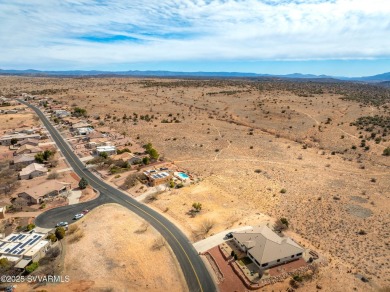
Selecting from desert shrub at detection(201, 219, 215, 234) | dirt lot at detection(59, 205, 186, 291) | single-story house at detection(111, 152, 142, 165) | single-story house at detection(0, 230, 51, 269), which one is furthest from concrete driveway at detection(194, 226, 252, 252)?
single-story house at detection(111, 152, 142, 165)

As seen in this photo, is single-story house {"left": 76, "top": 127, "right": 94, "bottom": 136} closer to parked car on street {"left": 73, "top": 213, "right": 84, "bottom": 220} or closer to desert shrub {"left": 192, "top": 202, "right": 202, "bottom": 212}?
parked car on street {"left": 73, "top": 213, "right": 84, "bottom": 220}

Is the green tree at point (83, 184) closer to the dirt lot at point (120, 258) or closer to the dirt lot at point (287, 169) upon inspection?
the dirt lot at point (120, 258)

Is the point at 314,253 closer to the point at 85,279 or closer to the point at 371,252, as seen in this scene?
the point at 371,252

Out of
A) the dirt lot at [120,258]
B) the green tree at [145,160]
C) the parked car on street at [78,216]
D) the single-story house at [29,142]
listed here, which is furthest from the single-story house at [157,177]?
the single-story house at [29,142]

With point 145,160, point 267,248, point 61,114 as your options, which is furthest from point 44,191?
point 61,114

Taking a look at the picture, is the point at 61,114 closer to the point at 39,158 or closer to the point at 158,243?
the point at 39,158

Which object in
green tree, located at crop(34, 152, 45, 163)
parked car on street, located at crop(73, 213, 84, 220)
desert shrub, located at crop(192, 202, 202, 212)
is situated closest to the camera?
parked car on street, located at crop(73, 213, 84, 220)
